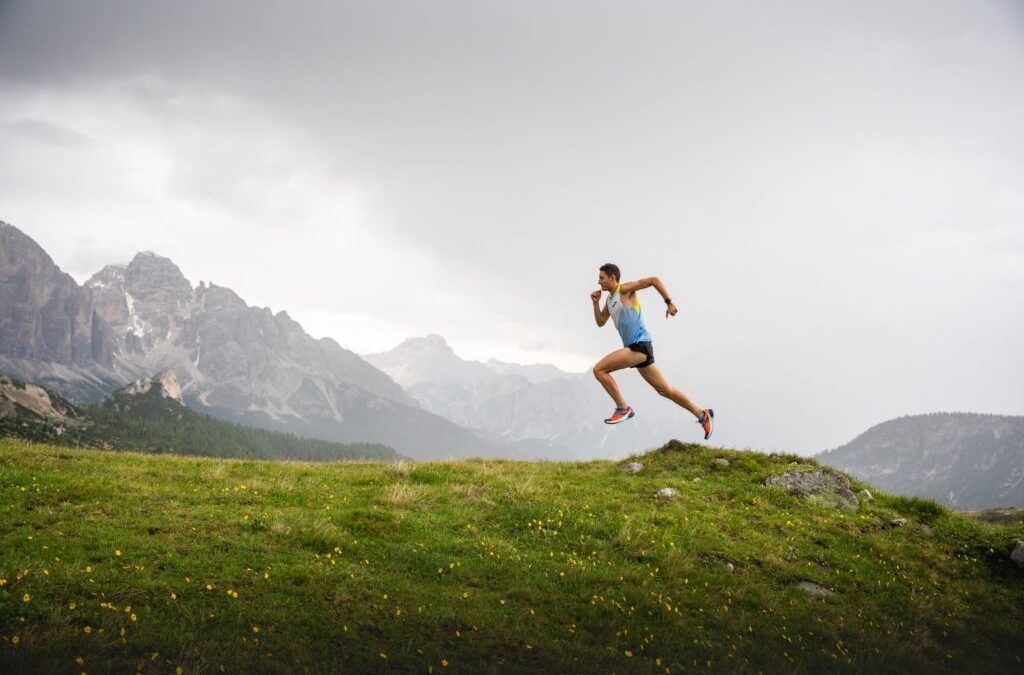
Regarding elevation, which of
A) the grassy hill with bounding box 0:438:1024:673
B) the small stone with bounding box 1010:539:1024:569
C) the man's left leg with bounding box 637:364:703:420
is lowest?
the grassy hill with bounding box 0:438:1024:673

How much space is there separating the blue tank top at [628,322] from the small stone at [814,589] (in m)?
6.16

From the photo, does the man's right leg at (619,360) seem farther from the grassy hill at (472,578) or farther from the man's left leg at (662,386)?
the grassy hill at (472,578)

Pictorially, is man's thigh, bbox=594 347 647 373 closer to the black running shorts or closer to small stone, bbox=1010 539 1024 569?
the black running shorts

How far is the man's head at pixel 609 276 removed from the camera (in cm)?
1443

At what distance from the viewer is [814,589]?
11.0m

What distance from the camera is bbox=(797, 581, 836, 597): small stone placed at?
10753mm

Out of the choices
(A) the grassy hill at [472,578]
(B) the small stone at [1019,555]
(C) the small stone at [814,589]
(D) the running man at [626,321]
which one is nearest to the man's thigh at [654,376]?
(D) the running man at [626,321]

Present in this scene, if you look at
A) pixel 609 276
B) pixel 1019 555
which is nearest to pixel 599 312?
pixel 609 276

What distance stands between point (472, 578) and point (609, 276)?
8.03m

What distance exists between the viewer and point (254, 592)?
A: 8.36 m

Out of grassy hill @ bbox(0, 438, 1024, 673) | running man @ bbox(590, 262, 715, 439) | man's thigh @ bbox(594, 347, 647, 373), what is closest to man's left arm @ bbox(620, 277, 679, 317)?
running man @ bbox(590, 262, 715, 439)

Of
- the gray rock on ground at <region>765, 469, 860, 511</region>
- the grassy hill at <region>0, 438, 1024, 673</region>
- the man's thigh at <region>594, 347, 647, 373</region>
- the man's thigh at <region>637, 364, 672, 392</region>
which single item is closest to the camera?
the grassy hill at <region>0, 438, 1024, 673</region>

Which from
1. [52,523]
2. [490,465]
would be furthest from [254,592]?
[490,465]

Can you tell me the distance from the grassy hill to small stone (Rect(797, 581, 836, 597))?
0.13m
